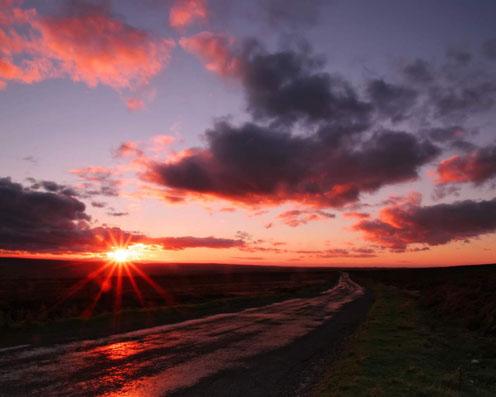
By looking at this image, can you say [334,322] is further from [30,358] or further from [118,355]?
[30,358]

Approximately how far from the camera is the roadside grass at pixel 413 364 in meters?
11.7

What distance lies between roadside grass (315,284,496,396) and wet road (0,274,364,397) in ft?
10.7

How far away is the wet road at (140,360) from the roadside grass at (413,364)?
3256 mm

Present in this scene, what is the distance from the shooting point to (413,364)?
15016 mm

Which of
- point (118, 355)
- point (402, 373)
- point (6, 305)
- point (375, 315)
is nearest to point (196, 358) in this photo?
point (118, 355)

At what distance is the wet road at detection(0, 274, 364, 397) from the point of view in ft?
35.9

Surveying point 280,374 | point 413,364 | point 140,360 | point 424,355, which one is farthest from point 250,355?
point 424,355

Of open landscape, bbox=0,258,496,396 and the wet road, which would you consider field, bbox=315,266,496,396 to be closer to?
open landscape, bbox=0,258,496,396

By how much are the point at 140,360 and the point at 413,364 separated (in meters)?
9.28

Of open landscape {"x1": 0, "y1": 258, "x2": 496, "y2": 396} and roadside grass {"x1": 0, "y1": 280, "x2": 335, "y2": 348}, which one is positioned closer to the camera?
open landscape {"x1": 0, "y1": 258, "x2": 496, "y2": 396}

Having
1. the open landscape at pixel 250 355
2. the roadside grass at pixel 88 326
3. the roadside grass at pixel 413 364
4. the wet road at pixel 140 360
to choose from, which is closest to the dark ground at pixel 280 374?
the open landscape at pixel 250 355

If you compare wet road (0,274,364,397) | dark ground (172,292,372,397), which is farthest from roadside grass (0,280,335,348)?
dark ground (172,292,372,397)

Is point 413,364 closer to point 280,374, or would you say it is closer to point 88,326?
point 280,374

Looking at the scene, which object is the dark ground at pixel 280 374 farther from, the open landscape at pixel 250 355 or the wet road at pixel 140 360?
the wet road at pixel 140 360
